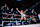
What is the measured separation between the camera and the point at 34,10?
1.15 metres

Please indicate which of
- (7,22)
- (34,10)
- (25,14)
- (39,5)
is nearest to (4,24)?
(7,22)

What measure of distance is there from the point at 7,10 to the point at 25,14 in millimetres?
325

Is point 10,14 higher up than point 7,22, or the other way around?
point 10,14

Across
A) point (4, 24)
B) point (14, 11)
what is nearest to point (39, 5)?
point (14, 11)

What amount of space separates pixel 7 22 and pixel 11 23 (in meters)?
0.07

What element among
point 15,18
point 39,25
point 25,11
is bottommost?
point 39,25

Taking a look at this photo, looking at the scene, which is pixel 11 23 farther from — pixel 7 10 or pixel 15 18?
pixel 7 10

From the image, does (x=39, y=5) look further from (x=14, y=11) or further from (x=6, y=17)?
(x=6, y=17)

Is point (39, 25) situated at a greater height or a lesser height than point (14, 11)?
lesser

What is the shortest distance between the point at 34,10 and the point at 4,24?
579mm

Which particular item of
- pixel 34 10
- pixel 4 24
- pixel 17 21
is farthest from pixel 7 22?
pixel 34 10

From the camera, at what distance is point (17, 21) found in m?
1.17

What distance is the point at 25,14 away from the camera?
1.17m

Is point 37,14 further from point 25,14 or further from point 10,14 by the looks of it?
point 10,14
